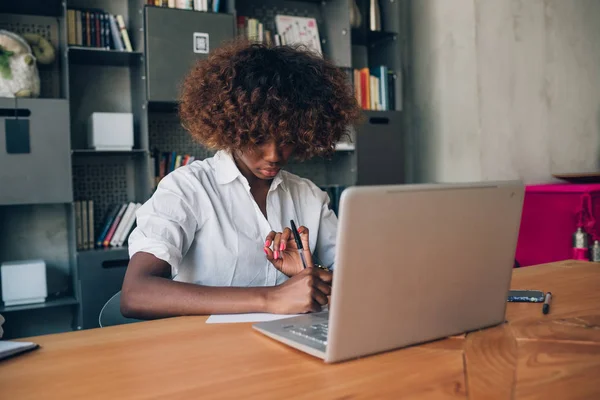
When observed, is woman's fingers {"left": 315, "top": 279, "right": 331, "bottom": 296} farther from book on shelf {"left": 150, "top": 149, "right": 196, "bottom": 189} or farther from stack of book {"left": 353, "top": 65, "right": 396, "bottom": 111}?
stack of book {"left": 353, "top": 65, "right": 396, "bottom": 111}

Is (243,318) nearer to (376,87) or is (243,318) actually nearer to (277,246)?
(277,246)

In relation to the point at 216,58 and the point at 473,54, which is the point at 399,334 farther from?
the point at 473,54

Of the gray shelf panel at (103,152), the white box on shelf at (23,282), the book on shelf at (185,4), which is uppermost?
the book on shelf at (185,4)

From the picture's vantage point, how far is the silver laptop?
30.9 inches

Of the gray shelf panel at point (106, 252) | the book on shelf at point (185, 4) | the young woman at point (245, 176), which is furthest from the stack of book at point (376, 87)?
the young woman at point (245, 176)

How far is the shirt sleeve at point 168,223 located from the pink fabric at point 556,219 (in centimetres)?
224

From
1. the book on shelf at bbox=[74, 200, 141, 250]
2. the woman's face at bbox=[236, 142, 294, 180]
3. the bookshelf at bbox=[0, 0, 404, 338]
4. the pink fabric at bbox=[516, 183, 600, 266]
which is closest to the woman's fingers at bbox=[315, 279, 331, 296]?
the woman's face at bbox=[236, 142, 294, 180]

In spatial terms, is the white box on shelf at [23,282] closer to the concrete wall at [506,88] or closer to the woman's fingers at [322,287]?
the woman's fingers at [322,287]

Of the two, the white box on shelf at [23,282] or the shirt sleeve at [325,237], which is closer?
the shirt sleeve at [325,237]

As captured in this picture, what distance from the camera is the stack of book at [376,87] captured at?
3611mm

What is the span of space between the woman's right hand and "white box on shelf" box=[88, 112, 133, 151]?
2.09m

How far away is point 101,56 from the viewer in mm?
3037

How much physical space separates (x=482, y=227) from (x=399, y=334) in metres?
0.22

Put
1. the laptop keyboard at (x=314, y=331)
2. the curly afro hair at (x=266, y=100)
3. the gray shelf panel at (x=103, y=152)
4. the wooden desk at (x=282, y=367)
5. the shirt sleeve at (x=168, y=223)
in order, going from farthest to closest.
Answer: the gray shelf panel at (x=103, y=152) → the curly afro hair at (x=266, y=100) → the shirt sleeve at (x=168, y=223) → the laptop keyboard at (x=314, y=331) → the wooden desk at (x=282, y=367)
